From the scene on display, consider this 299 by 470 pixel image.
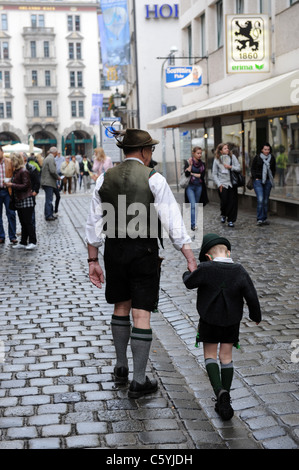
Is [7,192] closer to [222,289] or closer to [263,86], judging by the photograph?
[263,86]

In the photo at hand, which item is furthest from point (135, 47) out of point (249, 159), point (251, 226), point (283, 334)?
point (283, 334)

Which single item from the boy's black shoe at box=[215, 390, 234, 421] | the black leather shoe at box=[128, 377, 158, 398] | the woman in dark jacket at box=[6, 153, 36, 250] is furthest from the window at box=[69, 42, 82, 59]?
the boy's black shoe at box=[215, 390, 234, 421]

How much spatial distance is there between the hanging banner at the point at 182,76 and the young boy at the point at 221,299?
19.2 metres

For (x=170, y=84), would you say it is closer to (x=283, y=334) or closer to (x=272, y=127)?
(x=272, y=127)

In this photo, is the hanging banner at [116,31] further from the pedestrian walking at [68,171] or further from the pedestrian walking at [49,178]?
the pedestrian walking at [49,178]

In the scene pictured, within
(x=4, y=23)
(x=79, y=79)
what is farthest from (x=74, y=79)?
(x=4, y=23)

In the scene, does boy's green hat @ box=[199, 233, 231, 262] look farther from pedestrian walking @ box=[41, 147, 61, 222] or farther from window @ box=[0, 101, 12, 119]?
window @ box=[0, 101, 12, 119]

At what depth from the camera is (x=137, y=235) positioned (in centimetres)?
448

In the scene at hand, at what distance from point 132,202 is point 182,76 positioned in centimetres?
1921

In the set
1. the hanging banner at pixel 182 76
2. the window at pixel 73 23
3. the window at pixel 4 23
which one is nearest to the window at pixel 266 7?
the hanging banner at pixel 182 76

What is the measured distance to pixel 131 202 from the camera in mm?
4449

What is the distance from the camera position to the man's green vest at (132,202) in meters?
4.46

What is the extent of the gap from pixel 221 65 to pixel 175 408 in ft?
62.1
